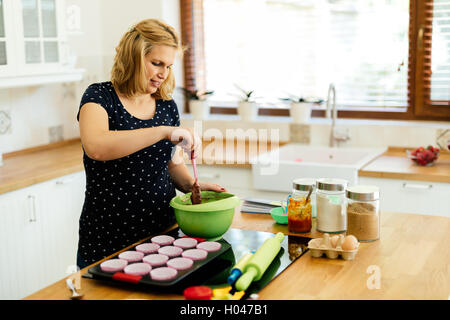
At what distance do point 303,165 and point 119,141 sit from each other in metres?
1.62

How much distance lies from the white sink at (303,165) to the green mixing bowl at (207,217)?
4.60 ft

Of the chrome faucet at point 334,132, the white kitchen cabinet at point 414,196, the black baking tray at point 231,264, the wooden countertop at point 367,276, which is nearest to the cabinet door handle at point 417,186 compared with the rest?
the white kitchen cabinet at point 414,196

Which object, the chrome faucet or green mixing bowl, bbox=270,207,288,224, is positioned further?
the chrome faucet

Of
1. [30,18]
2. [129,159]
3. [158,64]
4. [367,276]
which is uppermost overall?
[30,18]

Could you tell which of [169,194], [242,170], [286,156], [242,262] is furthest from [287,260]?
[286,156]

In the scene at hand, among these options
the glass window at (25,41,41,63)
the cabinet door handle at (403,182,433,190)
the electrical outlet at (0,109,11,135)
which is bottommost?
the cabinet door handle at (403,182,433,190)

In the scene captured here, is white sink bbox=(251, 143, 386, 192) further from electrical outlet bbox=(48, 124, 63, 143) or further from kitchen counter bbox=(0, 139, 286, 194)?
electrical outlet bbox=(48, 124, 63, 143)

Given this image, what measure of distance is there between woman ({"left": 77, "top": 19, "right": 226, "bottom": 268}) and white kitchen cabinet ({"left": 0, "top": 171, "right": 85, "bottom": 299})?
96cm

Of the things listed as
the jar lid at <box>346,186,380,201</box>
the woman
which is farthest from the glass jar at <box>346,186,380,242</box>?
the woman

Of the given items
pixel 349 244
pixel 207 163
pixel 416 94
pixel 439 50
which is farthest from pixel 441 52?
pixel 349 244

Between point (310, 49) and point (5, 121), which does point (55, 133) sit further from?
point (310, 49)

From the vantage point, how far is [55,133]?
3896 mm

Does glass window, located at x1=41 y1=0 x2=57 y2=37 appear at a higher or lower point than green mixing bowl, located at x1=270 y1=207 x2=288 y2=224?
higher

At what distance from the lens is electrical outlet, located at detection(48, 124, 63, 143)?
12.7ft
